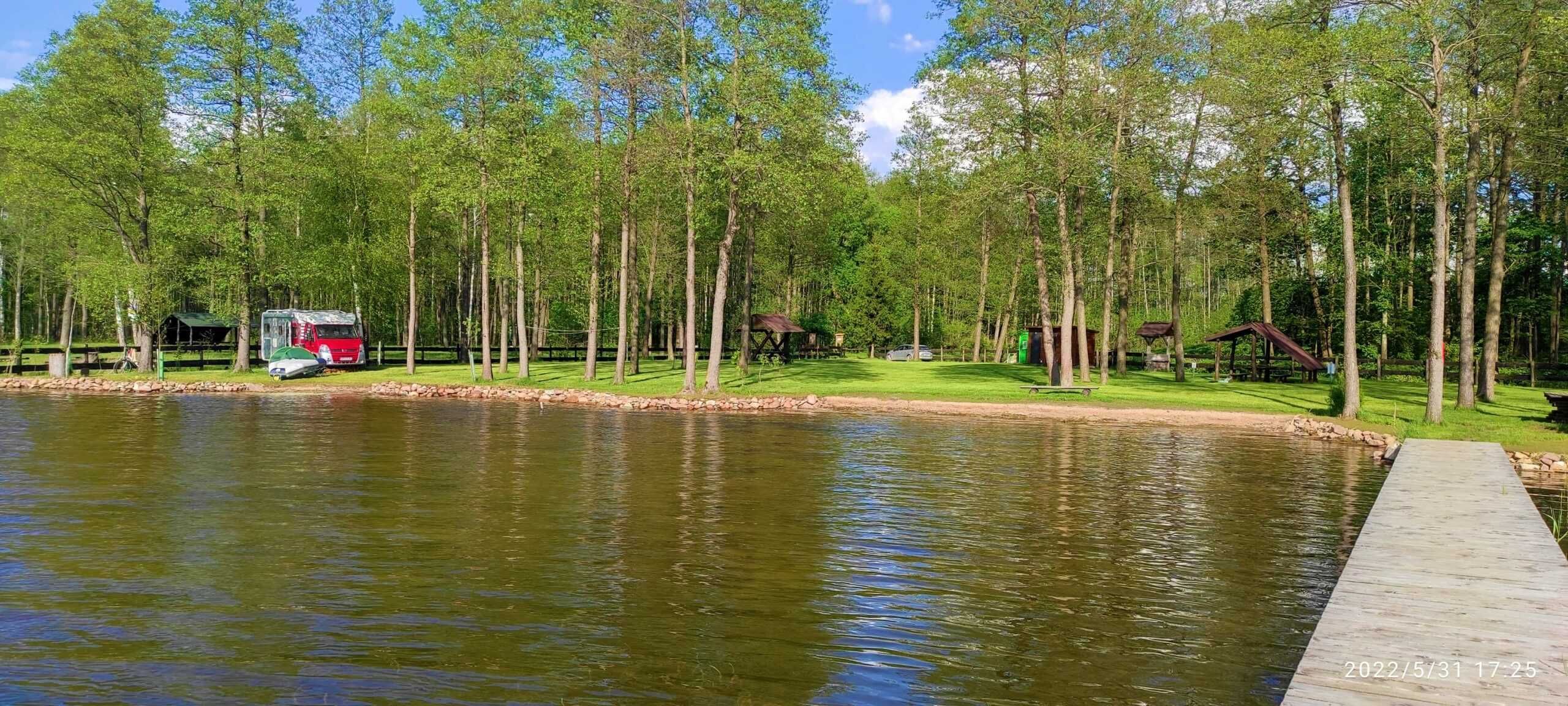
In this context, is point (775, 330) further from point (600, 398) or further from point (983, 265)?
point (983, 265)

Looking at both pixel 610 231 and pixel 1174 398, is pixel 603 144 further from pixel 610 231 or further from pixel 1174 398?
pixel 1174 398

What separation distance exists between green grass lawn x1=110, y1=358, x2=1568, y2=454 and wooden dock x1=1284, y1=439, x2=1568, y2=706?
12634 mm

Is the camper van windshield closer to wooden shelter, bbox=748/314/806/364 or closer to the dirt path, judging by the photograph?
wooden shelter, bbox=748/314/806/364

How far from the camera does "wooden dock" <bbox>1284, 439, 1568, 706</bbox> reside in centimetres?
568

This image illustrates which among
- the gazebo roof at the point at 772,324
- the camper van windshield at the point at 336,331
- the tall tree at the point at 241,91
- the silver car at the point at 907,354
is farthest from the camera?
the silver car at the point at 907,354

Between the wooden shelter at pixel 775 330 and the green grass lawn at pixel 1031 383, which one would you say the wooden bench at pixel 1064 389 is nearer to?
the green grass lawn at pixel 1031 383

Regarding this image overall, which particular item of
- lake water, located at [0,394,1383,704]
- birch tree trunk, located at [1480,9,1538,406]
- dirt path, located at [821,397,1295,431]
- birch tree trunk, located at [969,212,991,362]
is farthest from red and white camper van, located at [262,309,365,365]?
birch tree trunk, located at [1480,9,1538,406]

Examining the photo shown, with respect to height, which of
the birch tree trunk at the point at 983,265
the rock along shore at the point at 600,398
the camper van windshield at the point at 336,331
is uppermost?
the birch tree trunk at the point at 983,265

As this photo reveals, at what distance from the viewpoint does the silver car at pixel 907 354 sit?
71.2m

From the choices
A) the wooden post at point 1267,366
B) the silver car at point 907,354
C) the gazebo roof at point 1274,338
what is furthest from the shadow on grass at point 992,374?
the silver car at point 907,354

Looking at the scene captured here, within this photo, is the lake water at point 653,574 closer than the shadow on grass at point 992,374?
Yes

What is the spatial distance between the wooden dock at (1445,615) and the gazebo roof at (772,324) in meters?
35.9

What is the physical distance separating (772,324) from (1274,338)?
24.2 m

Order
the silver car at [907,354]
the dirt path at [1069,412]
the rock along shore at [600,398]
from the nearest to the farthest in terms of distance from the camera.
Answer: the dirt path at [1069,412]
the rock along shore at [600,398]
the silver car at [907,354]
